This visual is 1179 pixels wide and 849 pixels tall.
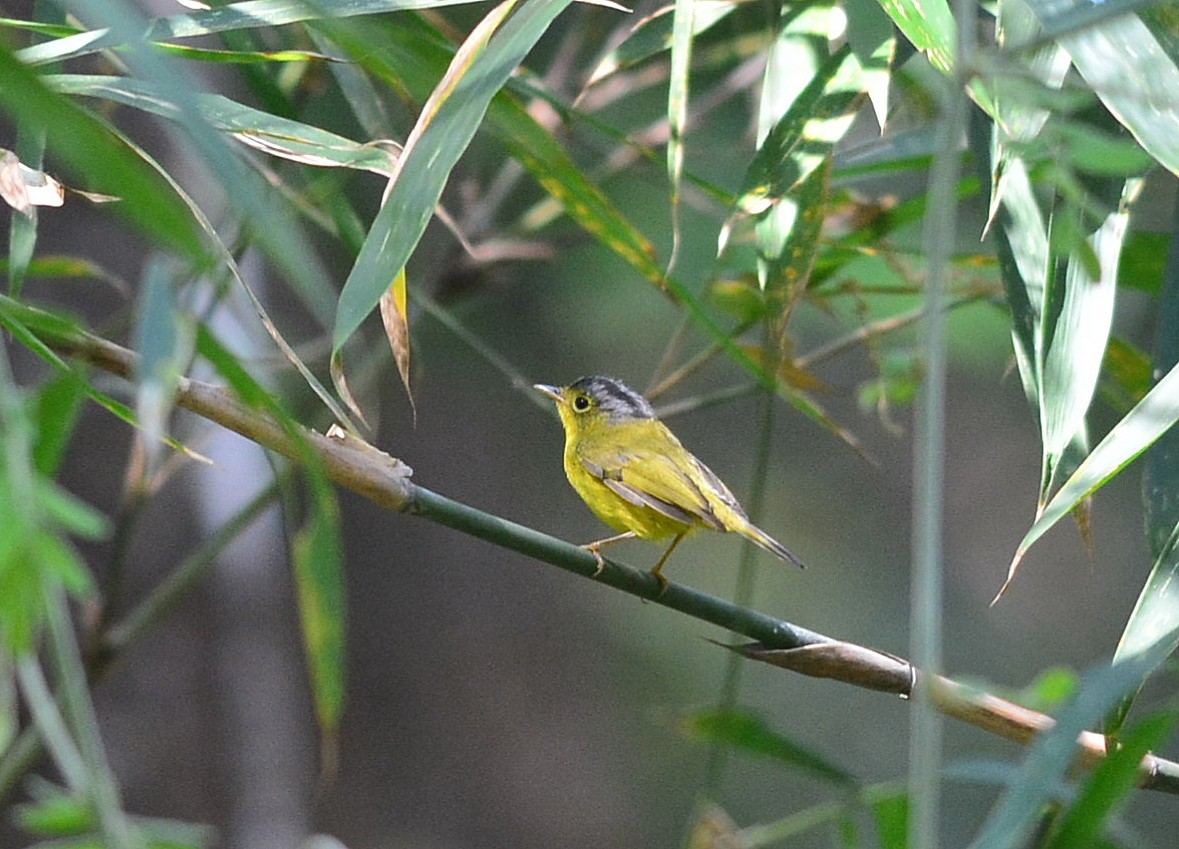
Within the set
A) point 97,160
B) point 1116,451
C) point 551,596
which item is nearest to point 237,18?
point 97,160

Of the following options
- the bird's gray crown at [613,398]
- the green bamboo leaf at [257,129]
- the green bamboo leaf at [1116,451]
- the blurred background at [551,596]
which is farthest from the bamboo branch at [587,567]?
the blurred background at [551,596]

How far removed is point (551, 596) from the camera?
6480 millimetres

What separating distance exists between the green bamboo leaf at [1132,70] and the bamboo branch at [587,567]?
691mm

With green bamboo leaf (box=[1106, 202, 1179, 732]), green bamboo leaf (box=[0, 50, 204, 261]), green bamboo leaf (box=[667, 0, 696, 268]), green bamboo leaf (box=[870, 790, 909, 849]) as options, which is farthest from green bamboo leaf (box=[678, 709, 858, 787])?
green bamboo leaf (box=[0, 50, 204, 261])

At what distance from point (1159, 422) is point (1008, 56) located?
2.40 ft

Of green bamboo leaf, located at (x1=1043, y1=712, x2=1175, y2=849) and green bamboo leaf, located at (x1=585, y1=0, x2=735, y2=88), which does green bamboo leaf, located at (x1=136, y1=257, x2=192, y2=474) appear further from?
green bamboo leaf, located at (x1=585, y1=0, x2=735, y2=88)

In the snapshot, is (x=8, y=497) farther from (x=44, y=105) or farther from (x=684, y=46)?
(x=684, y=46)

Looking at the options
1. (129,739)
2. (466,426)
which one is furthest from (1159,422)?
(466,426)

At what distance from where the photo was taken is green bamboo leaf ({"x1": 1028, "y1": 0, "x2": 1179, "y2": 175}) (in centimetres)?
156

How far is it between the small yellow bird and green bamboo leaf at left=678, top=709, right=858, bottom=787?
13.3 inches

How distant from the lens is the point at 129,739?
170 inches

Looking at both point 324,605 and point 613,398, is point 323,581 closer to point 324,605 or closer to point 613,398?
point 324,605

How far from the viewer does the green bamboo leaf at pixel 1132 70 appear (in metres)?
1.56

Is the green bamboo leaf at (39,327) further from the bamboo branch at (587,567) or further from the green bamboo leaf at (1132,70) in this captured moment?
the green bamboo leaf at (1132,70)
